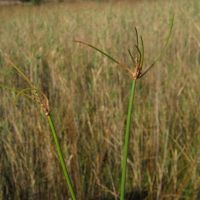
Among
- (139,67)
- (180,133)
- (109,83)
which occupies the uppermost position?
(139,67)

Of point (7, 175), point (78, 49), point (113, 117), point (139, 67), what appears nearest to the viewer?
point (139, 67)

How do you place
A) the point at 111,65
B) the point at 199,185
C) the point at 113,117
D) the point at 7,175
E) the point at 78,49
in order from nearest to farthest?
1. the point at 199,185
2. the point at 7,175
3. the point at 113,117
4. the point at 111,65
5. the point at 78,49

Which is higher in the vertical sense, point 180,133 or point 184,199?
point 180,133

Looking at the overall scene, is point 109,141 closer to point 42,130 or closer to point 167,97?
point 42,130

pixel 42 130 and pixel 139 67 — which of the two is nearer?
pixel 139 67

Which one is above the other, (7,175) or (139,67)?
(139,67)

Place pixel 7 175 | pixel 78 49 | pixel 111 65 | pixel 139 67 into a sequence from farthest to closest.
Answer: pixel 78 49
pixel 111 65
pixel 7 175
pixel 139 67

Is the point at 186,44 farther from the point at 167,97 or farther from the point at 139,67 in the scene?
the point at 139,67

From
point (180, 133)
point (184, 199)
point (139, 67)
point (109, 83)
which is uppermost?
point (139, 67)

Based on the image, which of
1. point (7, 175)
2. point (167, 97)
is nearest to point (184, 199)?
point (167, 97)

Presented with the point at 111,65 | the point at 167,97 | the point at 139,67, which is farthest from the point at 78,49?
the point at 139,67
